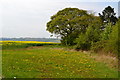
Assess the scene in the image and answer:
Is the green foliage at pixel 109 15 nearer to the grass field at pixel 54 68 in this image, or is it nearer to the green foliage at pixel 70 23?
the green foliage at pixel 70 23

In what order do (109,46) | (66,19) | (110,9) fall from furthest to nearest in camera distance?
1. (110,9)
2. (66,19)
3. (109,46)

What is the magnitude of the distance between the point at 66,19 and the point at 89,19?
15.5 feet

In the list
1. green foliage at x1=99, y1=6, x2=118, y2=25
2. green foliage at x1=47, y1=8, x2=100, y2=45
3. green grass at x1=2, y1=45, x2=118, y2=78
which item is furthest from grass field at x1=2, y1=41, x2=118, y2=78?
green foliage at x1=99, y1=6, x2=118, y2=25

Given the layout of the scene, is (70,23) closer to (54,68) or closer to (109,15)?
(109,15)

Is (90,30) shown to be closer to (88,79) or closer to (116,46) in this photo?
(116,46)

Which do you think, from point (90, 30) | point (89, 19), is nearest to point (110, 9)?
point (89, 19)

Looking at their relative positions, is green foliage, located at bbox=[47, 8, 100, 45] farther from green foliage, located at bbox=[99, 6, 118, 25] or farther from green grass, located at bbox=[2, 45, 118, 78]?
green grass, located at bbox=[2, 45, 118, 78]

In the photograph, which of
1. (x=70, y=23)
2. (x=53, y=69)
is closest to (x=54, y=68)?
(x=53, y=69)

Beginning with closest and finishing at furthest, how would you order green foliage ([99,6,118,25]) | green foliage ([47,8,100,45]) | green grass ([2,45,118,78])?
green grass ([2,45,118,78]), green foliage ([47,8,100,45]), green foliage ([99,6,118,25])

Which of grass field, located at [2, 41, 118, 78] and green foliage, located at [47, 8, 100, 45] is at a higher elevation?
green foliage, located at [47, 8, 100, 45]

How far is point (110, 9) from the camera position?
41250 mm

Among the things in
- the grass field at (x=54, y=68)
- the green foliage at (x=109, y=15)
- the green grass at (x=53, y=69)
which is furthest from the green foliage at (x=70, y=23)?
the green grass at (x=53, y=69)

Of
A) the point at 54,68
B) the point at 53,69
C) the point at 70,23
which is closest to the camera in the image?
the point at 53,69

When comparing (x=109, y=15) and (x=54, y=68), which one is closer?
(x=54, y=68)
